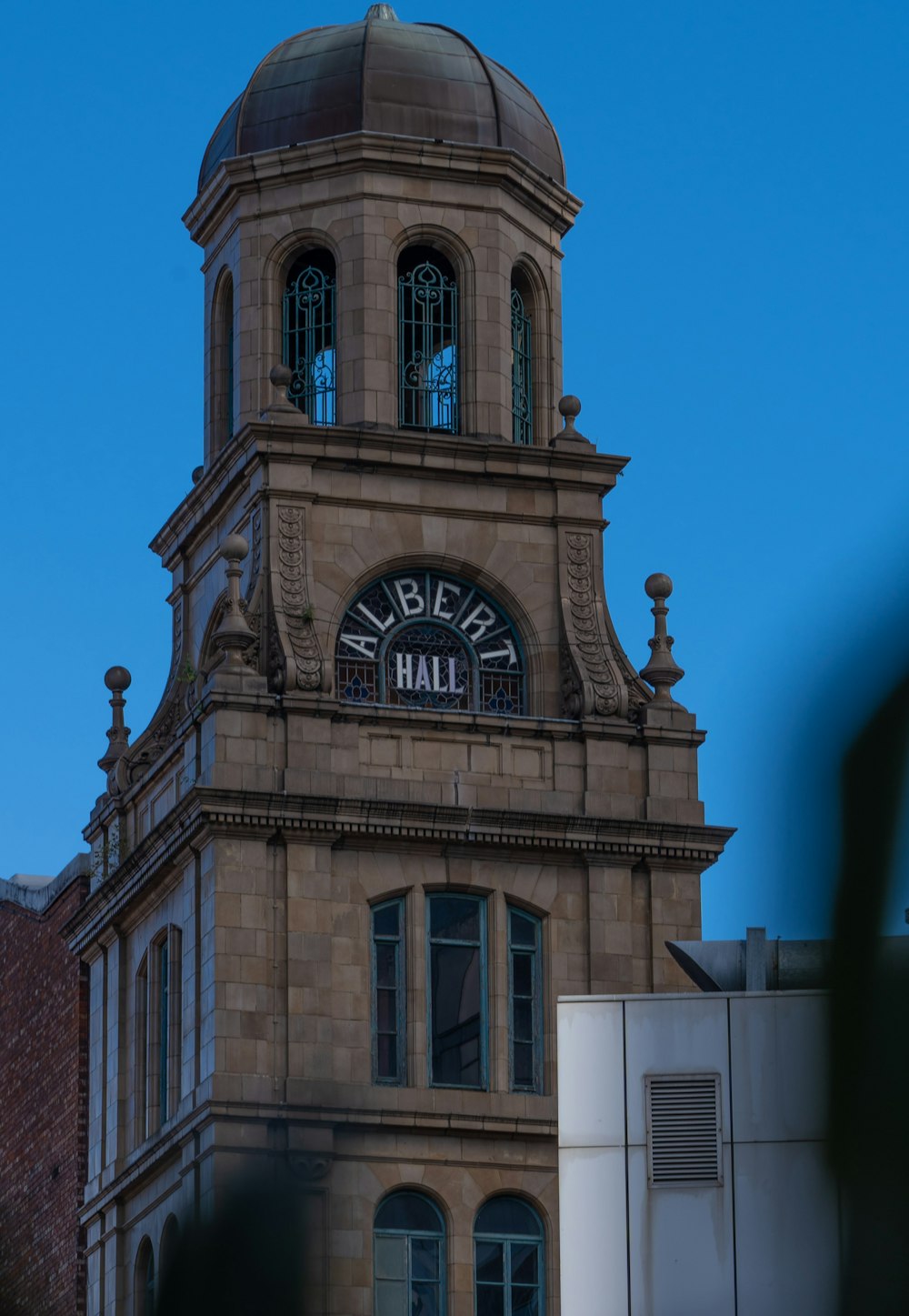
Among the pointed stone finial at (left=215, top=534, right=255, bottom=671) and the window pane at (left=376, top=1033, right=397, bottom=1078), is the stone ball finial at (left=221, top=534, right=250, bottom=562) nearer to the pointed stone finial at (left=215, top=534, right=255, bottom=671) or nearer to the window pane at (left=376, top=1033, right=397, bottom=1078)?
the pointed stone finial at (left=215, top=534, right=255, bottom=671)

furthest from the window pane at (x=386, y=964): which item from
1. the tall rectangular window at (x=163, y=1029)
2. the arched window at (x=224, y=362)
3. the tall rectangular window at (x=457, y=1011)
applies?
the arched window at (x=224, y=362)

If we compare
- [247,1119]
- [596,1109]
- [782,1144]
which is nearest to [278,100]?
[247,1119]

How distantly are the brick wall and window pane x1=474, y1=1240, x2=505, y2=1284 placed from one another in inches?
253

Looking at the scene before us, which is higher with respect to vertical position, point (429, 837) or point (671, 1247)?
point (429, 837)

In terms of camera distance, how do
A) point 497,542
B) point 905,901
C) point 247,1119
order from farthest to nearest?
1. point 497,542
2. point 247,1119
3. point 905,901

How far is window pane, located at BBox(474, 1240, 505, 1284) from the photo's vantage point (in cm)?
3975

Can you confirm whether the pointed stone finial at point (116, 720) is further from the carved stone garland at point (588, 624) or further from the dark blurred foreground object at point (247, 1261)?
the dark blurred foreground object at point (247, 1261)

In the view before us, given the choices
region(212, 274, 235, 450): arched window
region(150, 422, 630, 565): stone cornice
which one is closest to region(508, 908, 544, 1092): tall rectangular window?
region(150, 422, 630, 565): stone cornice

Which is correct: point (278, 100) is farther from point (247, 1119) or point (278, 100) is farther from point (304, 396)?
point (247, 1119)

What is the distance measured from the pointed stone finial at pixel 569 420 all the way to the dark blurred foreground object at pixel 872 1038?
41.2 m

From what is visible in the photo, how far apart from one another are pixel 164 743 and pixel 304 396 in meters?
5.98

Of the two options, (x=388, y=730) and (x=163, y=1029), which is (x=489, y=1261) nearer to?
(x=163, y=1029)

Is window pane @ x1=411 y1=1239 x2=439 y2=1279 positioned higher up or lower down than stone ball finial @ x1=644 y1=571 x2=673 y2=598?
lower down

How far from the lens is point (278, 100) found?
149 ft
